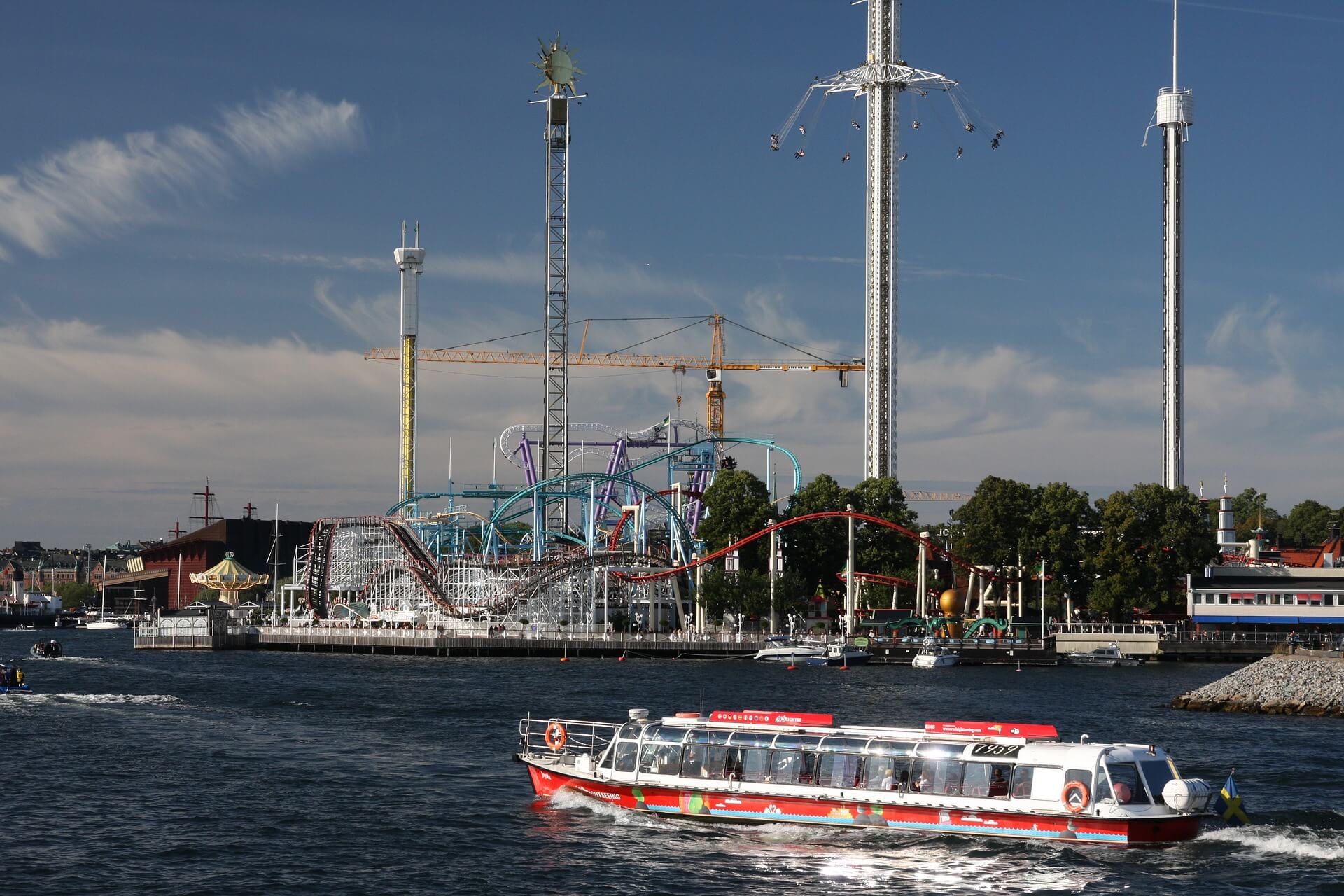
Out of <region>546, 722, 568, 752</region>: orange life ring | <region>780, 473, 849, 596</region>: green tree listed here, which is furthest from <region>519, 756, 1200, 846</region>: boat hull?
<region>780, 473, 849, 596</region>: green tree

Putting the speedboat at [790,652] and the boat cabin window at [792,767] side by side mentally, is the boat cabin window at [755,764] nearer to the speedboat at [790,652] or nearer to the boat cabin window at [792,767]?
the boat cabin window at [792,767]

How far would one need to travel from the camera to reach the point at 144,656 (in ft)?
456

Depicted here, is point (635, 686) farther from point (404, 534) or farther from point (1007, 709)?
point (404, 534)

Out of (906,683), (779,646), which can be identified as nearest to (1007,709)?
(906,683)

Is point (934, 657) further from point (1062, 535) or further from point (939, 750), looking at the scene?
point (939, 750)

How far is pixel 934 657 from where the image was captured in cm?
12600

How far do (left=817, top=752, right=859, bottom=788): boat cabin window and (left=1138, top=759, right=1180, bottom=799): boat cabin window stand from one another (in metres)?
7.65

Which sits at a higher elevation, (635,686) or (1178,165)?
(1178,165)

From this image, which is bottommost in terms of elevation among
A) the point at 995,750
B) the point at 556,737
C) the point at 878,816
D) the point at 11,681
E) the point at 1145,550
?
the point at 11,681

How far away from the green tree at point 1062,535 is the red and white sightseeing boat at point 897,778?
4127 inches

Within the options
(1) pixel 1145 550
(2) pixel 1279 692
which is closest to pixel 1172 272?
(1) pixel 1145 550

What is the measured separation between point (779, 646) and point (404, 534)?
44.3 m

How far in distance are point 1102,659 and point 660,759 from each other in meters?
93.2

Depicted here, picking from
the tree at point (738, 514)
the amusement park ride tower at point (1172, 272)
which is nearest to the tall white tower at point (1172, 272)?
the amusement park ride tower at point (1172, 272)
